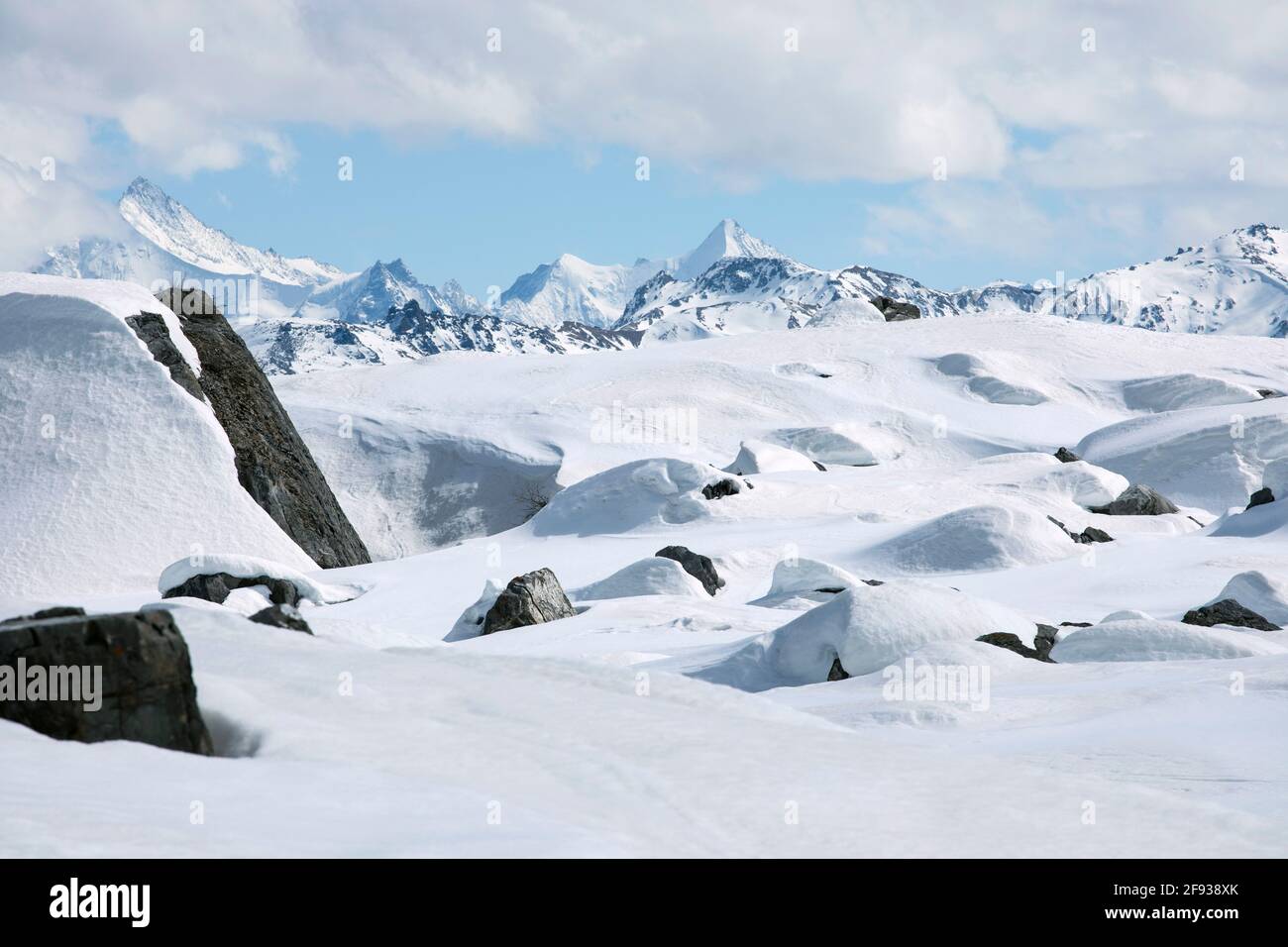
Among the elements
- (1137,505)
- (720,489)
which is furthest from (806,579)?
(1137,505)

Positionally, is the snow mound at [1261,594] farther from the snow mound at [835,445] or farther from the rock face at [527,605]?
the snow mound at [835,445]

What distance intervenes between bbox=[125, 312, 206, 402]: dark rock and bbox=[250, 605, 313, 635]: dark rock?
14.5m

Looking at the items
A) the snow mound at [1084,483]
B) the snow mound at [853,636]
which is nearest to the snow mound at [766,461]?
the snow mound at [1084,483]

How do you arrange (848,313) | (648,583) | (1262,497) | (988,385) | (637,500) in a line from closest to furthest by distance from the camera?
(648,583), (1262,497), (637,500), (988,385), (848,313)

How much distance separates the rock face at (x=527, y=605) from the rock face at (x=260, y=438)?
24.4 feet

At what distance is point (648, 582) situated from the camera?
1936 centimetres

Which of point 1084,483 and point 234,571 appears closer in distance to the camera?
point 234,571

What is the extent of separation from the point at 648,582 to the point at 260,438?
28.0 feet

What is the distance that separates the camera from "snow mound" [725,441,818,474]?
33.9m

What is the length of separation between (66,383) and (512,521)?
52.6 ft

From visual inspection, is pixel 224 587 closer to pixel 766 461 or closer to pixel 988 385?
pixel 766 461

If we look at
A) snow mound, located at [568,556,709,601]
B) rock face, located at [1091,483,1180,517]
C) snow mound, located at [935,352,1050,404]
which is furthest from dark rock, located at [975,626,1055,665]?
snow mound, located at [935,352,1050,404]

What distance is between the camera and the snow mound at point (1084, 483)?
29578 mm

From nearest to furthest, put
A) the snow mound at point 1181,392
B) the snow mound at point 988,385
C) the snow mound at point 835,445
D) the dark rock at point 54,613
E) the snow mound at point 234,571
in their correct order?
1. the dark rock at point 54,613
2. the snow mound at point 234,571
3. the snow mound at point 835,445
4. the snow mound at point 1181,392
5. the snow mound at point 988,385
